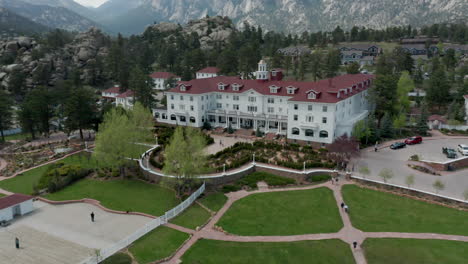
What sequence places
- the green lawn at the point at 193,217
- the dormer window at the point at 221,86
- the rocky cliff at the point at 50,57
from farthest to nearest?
1. the rocky cliff at the point at 50,57
2. the dormer window at the point at 221,86
3. the green lawn at the point at 193,217

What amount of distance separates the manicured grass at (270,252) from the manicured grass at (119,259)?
4359mm

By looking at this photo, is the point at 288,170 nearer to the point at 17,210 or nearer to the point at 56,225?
the point at 56,225

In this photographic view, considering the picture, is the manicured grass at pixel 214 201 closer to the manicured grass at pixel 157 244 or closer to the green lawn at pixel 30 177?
the manicured grass at pixel 157 244

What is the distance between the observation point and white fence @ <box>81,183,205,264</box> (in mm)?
24694

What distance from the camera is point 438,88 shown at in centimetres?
6575

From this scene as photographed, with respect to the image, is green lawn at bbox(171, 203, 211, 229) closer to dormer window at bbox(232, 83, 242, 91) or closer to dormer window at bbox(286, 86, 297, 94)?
dormer window at bbox(286, 86, 297, 94)

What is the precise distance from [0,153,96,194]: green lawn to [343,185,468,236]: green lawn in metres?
37.1

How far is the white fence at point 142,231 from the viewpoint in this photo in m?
24.7

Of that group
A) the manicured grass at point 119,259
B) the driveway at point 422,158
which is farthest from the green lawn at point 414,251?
the manicured grass at point 119,259

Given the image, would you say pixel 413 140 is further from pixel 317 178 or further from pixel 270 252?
pixel 270 252

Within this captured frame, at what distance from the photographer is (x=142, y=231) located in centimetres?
2823

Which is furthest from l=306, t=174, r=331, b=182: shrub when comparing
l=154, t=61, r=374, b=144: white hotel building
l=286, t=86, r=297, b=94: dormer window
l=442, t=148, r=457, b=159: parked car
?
l=286, t=86, r=297, b=94: dormer window

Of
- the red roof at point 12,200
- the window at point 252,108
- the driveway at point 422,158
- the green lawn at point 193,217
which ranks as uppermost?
the window at point 252,108

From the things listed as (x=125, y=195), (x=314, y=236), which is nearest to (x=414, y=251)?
(x=314, y=236)
